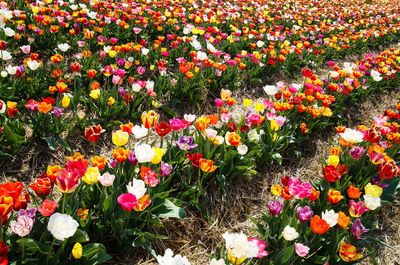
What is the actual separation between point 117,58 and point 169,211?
2555 mm

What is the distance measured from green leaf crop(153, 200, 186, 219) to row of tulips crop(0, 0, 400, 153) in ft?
4.07

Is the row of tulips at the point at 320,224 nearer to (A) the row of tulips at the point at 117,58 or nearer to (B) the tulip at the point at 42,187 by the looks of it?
(B) the tulip at the point at 42,187

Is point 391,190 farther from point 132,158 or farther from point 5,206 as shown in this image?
point 5,206

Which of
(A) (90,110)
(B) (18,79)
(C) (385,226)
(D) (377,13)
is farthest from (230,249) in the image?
(D) (377,13)

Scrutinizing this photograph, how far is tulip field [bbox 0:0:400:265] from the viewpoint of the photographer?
84.7 inches

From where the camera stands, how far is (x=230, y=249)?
79.1 inches

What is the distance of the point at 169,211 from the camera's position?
8.61 feet

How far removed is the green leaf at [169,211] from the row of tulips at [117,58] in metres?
1.24

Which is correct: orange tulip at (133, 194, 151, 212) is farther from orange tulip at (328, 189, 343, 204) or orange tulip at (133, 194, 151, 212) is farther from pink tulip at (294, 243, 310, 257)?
orange tulip at (328, 189, 343, 204)

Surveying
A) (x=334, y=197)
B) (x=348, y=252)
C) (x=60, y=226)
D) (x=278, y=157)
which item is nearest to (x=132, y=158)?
(x=60, y=226)

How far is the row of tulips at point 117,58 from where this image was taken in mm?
3672

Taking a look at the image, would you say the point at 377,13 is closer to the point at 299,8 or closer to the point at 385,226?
the point at 299,8

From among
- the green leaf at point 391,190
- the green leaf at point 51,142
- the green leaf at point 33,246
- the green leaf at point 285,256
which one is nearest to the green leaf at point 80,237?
the green leaf at point 33,246

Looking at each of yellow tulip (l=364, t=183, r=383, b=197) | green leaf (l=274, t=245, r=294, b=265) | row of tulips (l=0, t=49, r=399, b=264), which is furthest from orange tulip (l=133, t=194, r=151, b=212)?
yellow tulip (l=364, t=183, r=383, b=197)
